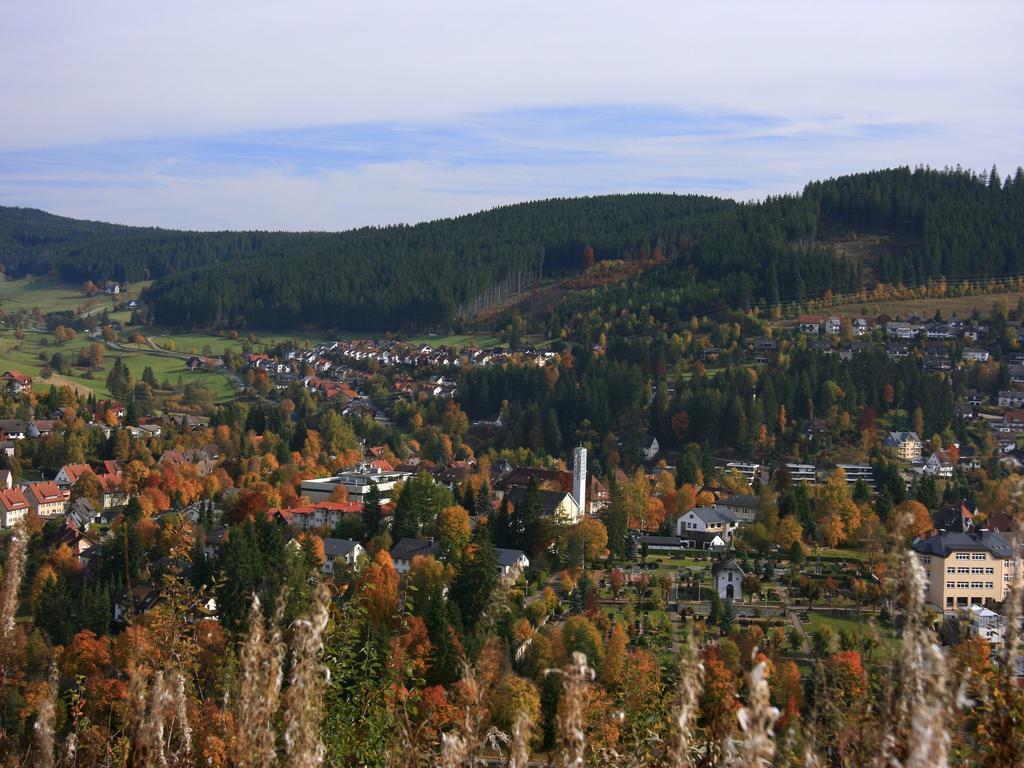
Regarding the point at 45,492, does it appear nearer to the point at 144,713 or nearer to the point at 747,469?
the point at 747,469

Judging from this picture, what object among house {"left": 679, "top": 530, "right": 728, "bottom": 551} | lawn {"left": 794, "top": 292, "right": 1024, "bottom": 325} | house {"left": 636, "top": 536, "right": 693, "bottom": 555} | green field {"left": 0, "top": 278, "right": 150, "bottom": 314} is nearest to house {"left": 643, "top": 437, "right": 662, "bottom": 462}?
house {"left": 679, "top": 530, "right": 728, "bottom": 551}

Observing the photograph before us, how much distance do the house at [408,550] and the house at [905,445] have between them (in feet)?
73.7

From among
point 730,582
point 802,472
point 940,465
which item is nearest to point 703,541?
point 730,582

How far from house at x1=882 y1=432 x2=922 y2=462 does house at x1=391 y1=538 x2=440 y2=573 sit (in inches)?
885

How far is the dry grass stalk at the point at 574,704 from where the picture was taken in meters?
3.33

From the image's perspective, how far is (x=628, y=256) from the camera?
91.1 metres

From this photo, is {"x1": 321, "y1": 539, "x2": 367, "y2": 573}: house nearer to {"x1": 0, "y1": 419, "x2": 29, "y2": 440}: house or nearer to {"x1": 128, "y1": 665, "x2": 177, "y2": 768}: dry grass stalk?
{"x1": 0, "y1": 419, "x2": 29, "y2": 440}: house

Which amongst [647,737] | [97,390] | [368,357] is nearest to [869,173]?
[368,357]

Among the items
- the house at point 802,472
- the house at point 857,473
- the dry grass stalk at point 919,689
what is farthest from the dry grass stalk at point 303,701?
the house at point 857,473

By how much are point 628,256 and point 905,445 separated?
48.5m

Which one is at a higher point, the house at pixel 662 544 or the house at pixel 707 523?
the house at pixel 707 523

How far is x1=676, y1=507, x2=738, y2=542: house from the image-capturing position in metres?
33.8

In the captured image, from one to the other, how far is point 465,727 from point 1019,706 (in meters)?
1.92

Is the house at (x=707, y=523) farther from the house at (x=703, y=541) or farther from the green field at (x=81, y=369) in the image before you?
the green field at (x=81, y=369)
